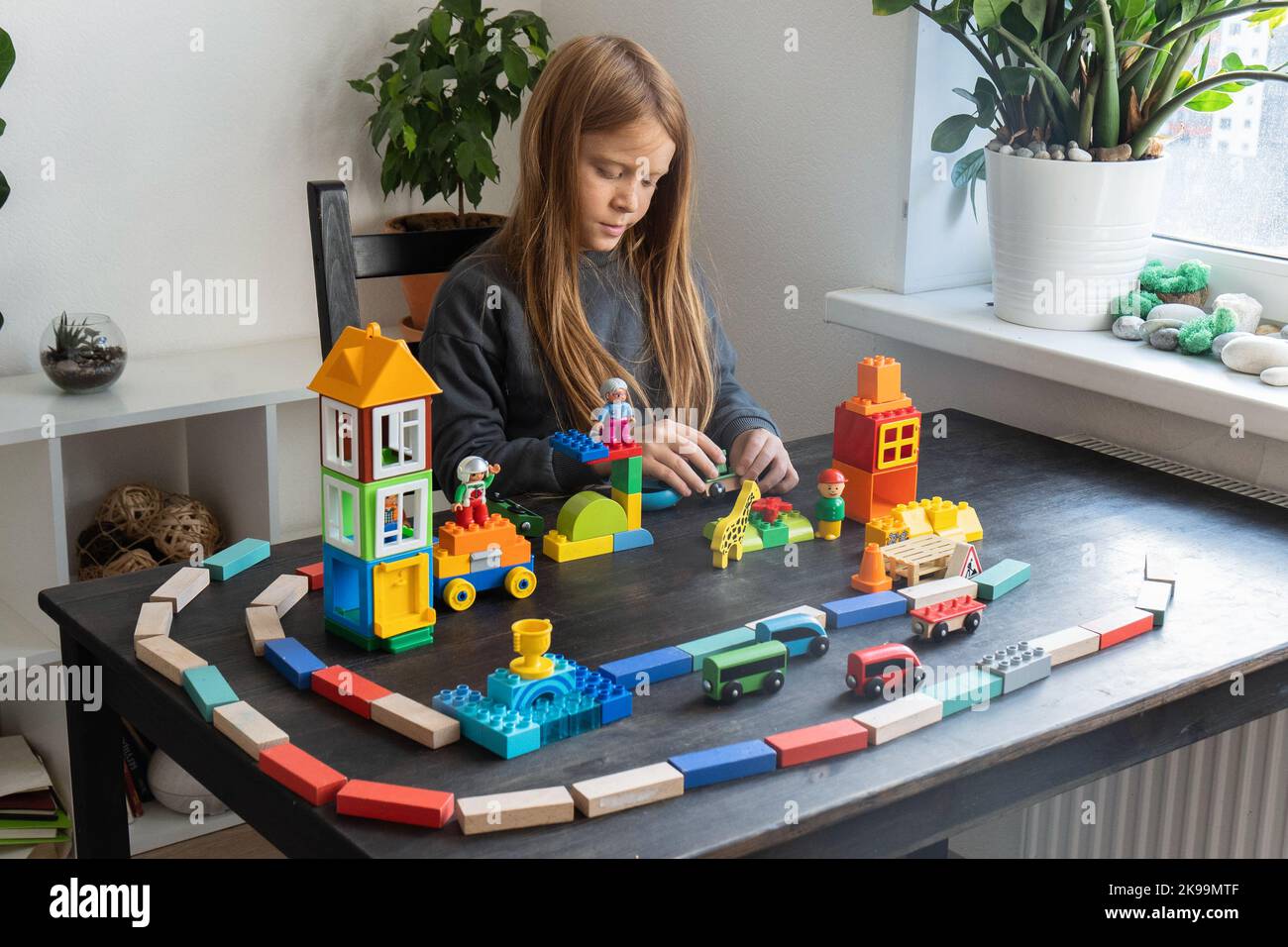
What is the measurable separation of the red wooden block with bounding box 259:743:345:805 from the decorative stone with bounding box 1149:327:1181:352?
1234mm

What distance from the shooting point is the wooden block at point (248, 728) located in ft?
3.23

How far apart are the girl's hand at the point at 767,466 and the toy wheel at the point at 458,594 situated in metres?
0.45

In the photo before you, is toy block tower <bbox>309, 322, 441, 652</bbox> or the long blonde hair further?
the long blonde hair

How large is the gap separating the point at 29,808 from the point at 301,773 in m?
1.34

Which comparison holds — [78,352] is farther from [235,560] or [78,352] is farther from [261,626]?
[261,626]

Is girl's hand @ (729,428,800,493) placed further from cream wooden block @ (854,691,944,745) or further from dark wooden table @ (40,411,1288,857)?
cream wooden block @ (854,691,944,745)

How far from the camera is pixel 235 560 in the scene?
1.31 m

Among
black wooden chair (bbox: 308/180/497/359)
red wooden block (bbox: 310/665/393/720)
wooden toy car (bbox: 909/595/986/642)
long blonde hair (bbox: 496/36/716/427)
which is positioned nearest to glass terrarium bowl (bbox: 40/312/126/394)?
black wooden chair (bbox: 308/180/497/359)

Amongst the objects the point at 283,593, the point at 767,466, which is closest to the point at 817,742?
the point at 283,593

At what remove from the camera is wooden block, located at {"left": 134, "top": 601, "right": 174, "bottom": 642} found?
1.16m

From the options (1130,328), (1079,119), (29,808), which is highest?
(1079,119)

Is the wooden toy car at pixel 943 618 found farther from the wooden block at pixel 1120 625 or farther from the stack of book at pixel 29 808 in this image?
the stack of book at pixel 29 808

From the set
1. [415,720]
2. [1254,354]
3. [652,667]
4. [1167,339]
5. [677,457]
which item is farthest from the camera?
[1167,339]
